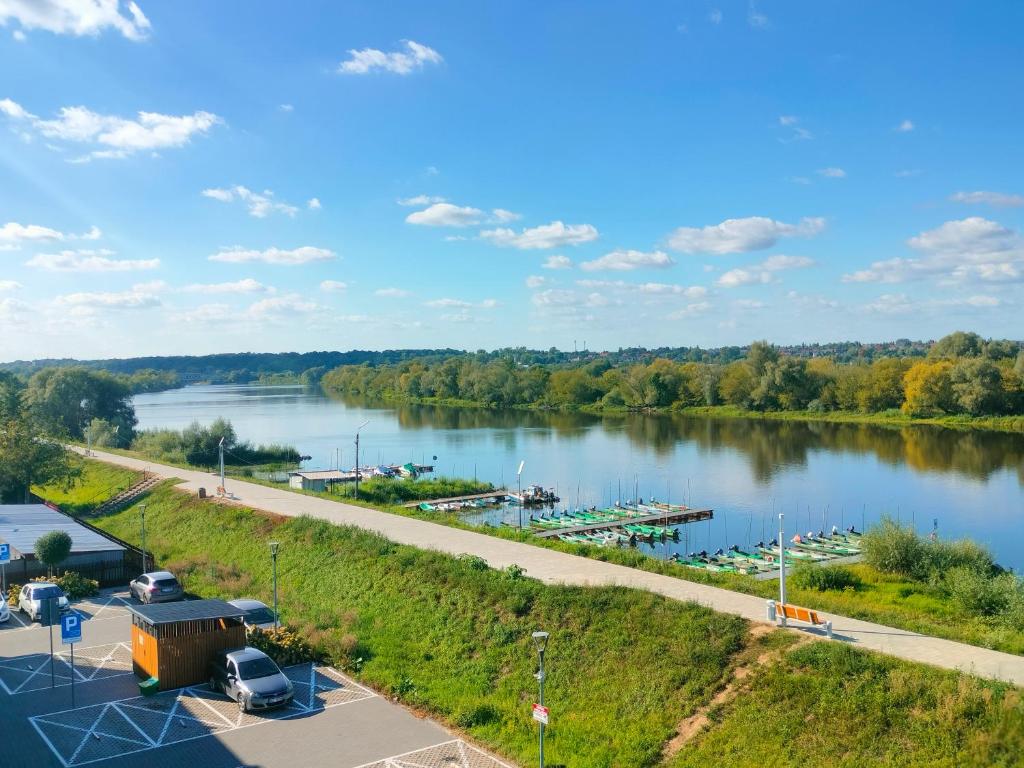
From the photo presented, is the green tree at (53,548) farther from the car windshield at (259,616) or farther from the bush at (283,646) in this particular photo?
the bush at (283,646)

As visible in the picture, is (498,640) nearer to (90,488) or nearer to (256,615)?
(256,615)

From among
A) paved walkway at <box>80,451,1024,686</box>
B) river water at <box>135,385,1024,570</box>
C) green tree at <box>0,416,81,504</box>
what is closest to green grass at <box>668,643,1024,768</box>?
paved walkway at <box>80,451,1024,686</box>

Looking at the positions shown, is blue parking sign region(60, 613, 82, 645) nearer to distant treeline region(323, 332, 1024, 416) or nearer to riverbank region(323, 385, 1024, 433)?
riverbank region(323, 385, 1024, 433)

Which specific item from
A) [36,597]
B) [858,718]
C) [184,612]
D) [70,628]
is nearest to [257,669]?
[184,612]

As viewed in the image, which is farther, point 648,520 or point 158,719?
point 648,520

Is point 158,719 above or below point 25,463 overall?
below

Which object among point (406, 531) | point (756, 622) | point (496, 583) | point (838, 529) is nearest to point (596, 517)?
point (838, 529)
